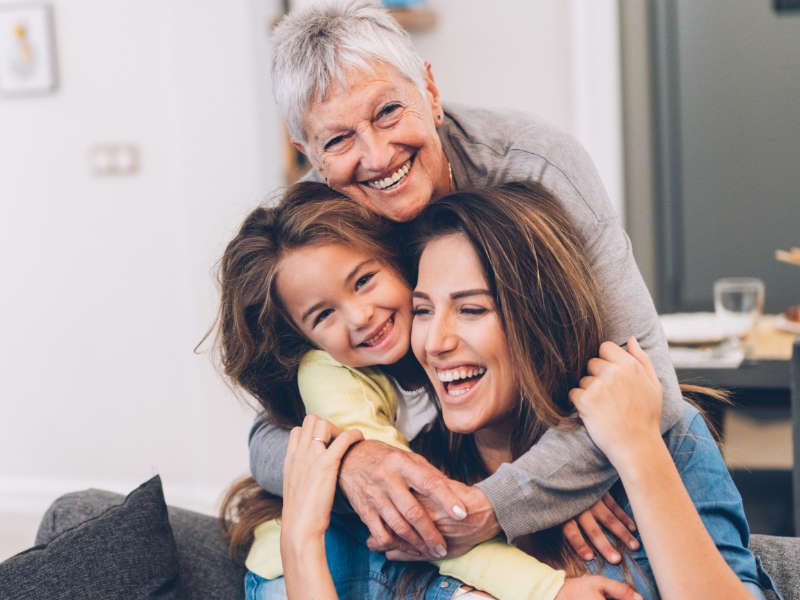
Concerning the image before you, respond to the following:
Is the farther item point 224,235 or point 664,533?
point 224,235

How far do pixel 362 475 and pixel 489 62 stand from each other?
2.55 meters

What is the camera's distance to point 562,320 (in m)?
1.37

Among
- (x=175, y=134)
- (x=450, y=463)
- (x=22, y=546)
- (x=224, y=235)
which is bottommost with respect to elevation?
(x=22, y=546)

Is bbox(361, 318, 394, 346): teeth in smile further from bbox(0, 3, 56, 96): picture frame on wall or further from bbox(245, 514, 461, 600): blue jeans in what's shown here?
bbox(0, 3, 56, 96): picture frame on wall

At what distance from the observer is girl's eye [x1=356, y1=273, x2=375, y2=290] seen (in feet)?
5.02

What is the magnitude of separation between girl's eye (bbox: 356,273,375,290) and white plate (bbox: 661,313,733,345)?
115 cm

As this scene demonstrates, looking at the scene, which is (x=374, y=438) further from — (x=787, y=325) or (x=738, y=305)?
(x=787, y=325)

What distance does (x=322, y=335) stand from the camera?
1.55 metres

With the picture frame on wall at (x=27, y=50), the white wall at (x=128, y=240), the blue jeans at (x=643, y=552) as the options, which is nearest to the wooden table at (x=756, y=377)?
the blue jeans at (x=643, y=552)

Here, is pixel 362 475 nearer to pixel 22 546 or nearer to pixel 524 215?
pixel 524 215

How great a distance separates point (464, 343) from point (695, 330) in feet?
4.37

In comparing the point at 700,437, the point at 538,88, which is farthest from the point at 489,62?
the point at 700,437

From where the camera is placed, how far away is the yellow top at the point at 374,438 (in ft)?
4.25

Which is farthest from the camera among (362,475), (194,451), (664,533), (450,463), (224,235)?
(194,451)
